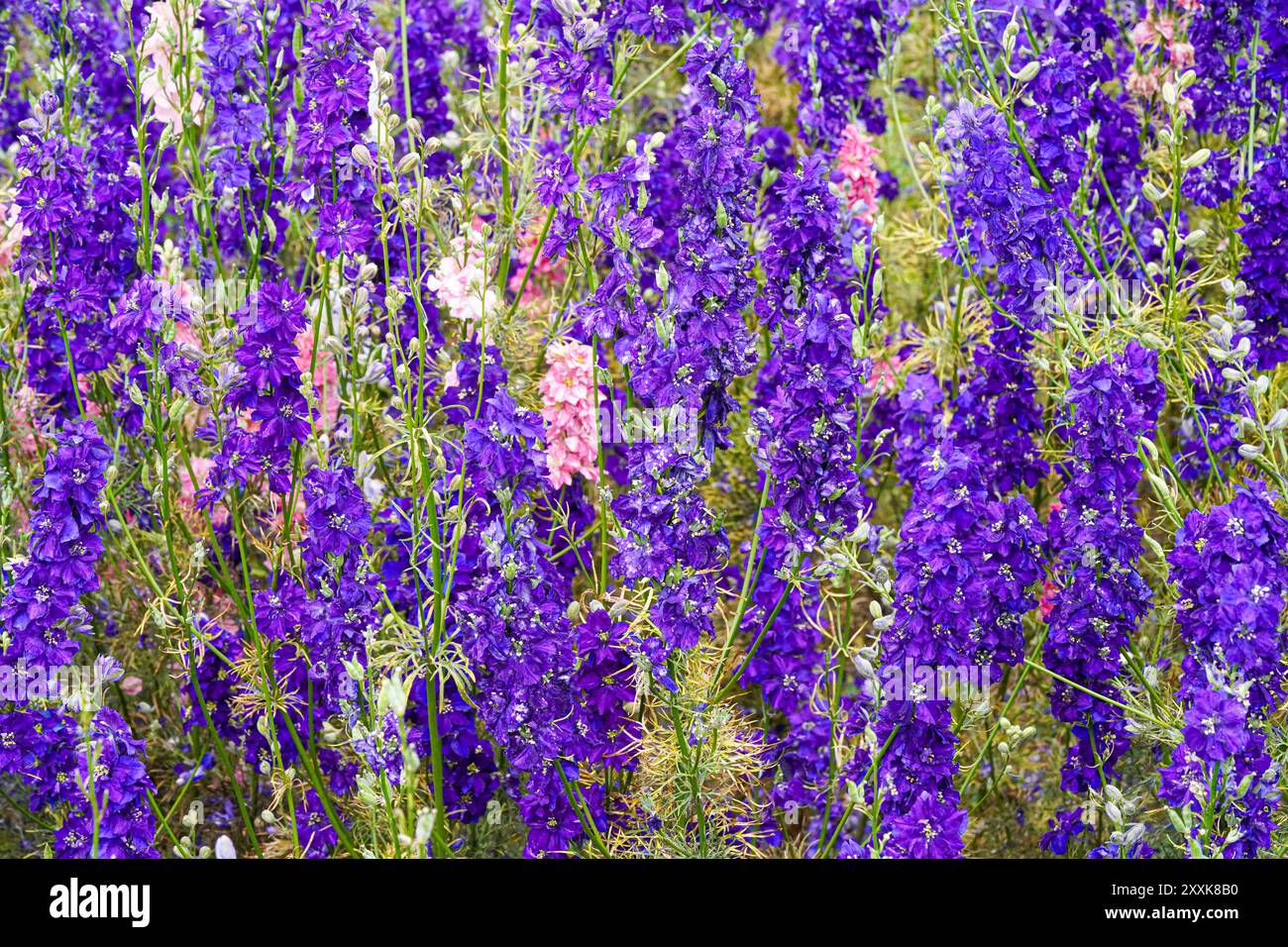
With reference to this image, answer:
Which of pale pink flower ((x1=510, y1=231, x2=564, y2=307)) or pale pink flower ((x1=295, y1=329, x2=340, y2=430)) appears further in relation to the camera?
pale pink flower ((x1=510, y1=231, x2=564, y2=307))

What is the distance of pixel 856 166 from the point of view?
4.99 m

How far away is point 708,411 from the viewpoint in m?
3.57

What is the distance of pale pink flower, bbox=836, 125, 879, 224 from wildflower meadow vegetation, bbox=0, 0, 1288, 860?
14 mm

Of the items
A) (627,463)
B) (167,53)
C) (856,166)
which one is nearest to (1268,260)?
(856,166)

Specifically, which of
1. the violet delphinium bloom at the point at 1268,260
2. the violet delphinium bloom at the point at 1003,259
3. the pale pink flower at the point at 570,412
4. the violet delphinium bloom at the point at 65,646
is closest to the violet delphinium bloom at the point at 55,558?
the violet delphinium bloom at the point at 65,646

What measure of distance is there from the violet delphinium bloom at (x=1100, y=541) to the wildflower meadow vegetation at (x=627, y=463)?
0.04ft

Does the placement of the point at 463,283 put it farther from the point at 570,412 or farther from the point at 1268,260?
the point at 1268,260

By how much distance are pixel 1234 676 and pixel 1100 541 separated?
52 centimetres

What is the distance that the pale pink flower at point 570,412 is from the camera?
3.93 metres

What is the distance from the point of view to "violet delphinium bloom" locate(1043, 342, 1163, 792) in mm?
3541

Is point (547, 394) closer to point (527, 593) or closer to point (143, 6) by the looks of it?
point (527, 593)

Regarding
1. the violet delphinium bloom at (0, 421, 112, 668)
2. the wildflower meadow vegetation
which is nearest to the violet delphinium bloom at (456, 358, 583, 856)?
the wildflower meadow vegetation

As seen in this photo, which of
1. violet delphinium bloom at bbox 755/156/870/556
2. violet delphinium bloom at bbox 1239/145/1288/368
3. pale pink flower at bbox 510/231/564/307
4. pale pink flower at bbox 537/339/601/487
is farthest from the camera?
pale pink flower at bbox 510/231/564/307

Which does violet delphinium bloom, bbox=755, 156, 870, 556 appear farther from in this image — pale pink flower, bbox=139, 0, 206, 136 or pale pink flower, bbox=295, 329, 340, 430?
pale pink flower, bbox=139, 0, 206, 136
